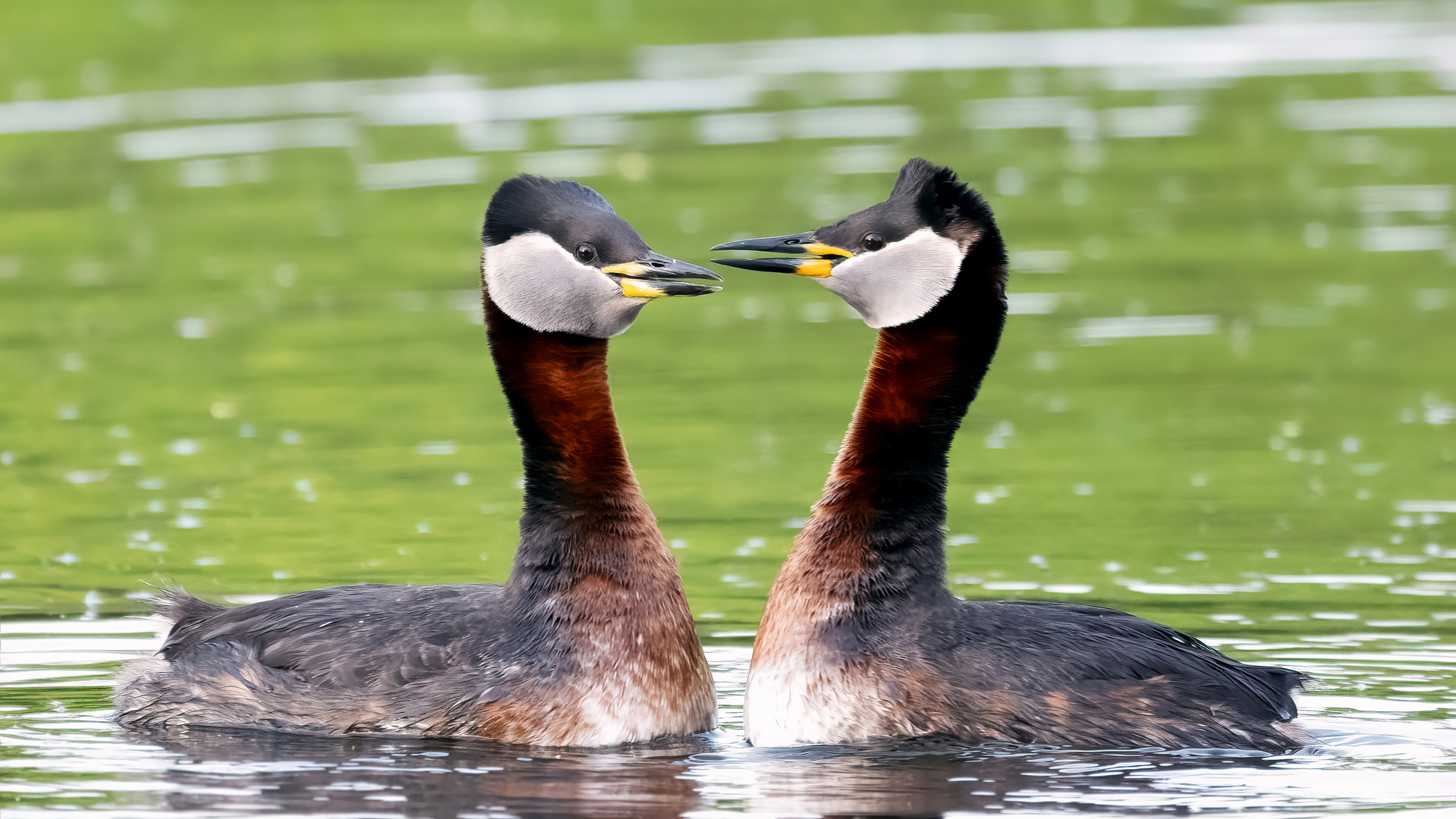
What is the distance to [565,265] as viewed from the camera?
38.7 ft

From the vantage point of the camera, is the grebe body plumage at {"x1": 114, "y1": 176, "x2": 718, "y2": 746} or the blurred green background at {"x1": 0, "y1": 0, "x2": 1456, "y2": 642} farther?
the blurred green background at {"x1": 0, "y1": 0, "x2": 1456, "y2": 642}

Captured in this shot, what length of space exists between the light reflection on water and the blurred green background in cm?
226

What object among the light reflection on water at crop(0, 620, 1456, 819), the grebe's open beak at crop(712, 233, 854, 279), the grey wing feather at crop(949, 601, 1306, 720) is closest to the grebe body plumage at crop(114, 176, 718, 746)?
the light reflection on water at crop(0, 620, 1456, 819)

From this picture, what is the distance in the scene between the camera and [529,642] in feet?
38.4

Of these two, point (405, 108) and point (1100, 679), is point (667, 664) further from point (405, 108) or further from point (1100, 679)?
point (405, 108)

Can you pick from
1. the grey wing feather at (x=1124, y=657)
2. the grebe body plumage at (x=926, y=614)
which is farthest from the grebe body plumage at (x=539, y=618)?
the grey wing feather at (x=1124, y=657)

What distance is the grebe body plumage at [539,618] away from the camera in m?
11.6

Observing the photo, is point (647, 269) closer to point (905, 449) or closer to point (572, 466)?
point (572, 466)

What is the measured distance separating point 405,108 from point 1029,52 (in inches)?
425

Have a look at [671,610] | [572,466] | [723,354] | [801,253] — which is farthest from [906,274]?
[723,354]

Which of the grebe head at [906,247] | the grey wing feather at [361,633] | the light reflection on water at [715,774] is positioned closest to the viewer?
the light reflection on water at [715,774]

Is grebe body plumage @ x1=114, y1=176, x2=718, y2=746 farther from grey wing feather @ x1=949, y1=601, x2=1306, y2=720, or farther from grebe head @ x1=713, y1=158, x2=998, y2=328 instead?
grey wing feather @ x1=949, y1=601, x2=1306, y2=720

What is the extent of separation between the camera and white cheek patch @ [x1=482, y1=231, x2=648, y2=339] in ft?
38.7

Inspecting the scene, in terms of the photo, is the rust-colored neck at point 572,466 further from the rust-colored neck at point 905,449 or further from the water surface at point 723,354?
the water surface at point 723,354
